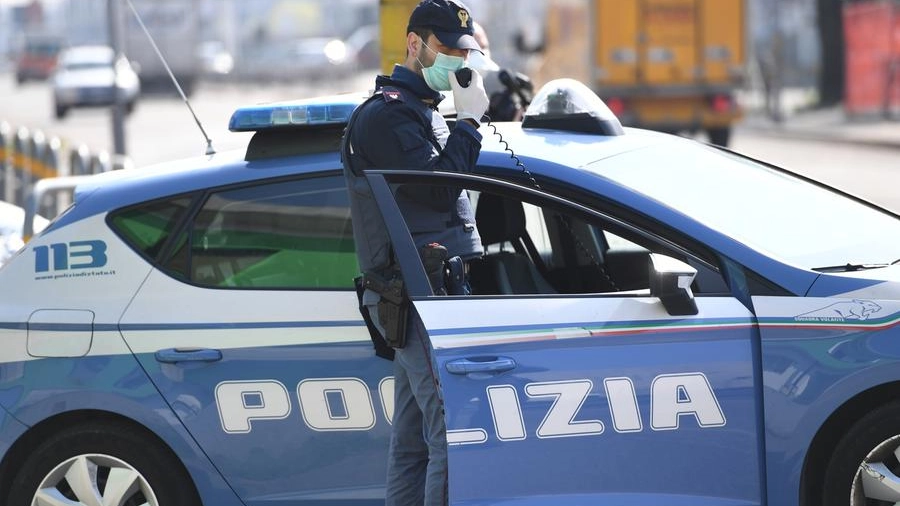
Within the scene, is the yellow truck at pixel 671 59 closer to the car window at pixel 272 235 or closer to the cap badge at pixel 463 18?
the car window at pixel 272 235

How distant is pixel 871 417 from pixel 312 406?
1.58 metres

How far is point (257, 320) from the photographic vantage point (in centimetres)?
426

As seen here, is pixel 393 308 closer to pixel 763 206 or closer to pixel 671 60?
pixel 763 206

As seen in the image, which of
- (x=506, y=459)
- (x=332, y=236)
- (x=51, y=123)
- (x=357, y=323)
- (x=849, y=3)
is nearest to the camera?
(x=506, y=459)

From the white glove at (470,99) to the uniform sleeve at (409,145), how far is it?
4 cm

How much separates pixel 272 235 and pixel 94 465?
2.87 feet

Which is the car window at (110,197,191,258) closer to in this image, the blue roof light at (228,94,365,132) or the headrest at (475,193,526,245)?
the blue roof light at (228,94,365,132)

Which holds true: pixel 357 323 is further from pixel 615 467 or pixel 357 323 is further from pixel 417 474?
pixel 615 467

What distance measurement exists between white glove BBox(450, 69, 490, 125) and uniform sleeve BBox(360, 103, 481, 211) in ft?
0.12

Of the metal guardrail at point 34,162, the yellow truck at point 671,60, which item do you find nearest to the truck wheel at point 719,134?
the yellow truck at point 671,60

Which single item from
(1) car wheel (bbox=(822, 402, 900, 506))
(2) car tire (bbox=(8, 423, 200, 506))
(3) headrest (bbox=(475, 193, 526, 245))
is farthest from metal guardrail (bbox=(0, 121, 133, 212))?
(1) car wheel (bbox=(822, 402, 900, 506))

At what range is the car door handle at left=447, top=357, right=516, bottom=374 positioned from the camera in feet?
12.6

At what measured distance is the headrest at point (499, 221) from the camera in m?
4.93

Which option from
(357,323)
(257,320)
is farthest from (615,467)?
(257,320)
